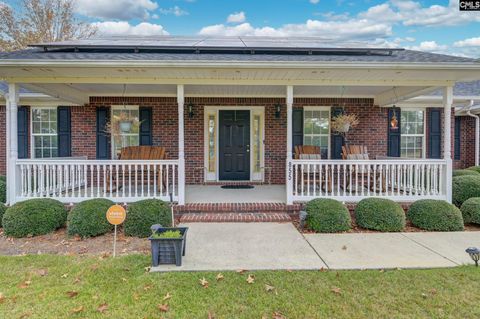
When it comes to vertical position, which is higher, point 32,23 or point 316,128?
point 32,23

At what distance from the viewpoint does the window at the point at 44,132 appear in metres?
8.45

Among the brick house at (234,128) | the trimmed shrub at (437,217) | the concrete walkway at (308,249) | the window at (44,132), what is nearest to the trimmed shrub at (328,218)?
the concrete walkway at (308,249)

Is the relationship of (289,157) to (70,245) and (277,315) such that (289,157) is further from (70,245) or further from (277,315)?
(70,245)

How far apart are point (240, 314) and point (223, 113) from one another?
21.5 ft

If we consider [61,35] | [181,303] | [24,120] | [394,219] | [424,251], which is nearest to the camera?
[181,303]

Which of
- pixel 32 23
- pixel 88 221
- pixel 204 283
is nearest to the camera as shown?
pixel 204 283

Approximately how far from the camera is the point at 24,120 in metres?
8.37

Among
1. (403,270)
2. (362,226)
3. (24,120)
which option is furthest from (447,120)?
(24,120)

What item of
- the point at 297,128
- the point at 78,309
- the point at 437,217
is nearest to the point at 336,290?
the point at 78,309

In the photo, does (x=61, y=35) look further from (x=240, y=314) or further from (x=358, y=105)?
(x=240, y=314)

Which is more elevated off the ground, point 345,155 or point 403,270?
point 345,155

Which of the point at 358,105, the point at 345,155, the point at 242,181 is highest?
the point at 358,105

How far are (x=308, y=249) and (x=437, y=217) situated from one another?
2.83 metres

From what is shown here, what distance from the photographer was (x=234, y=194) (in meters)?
6.93
